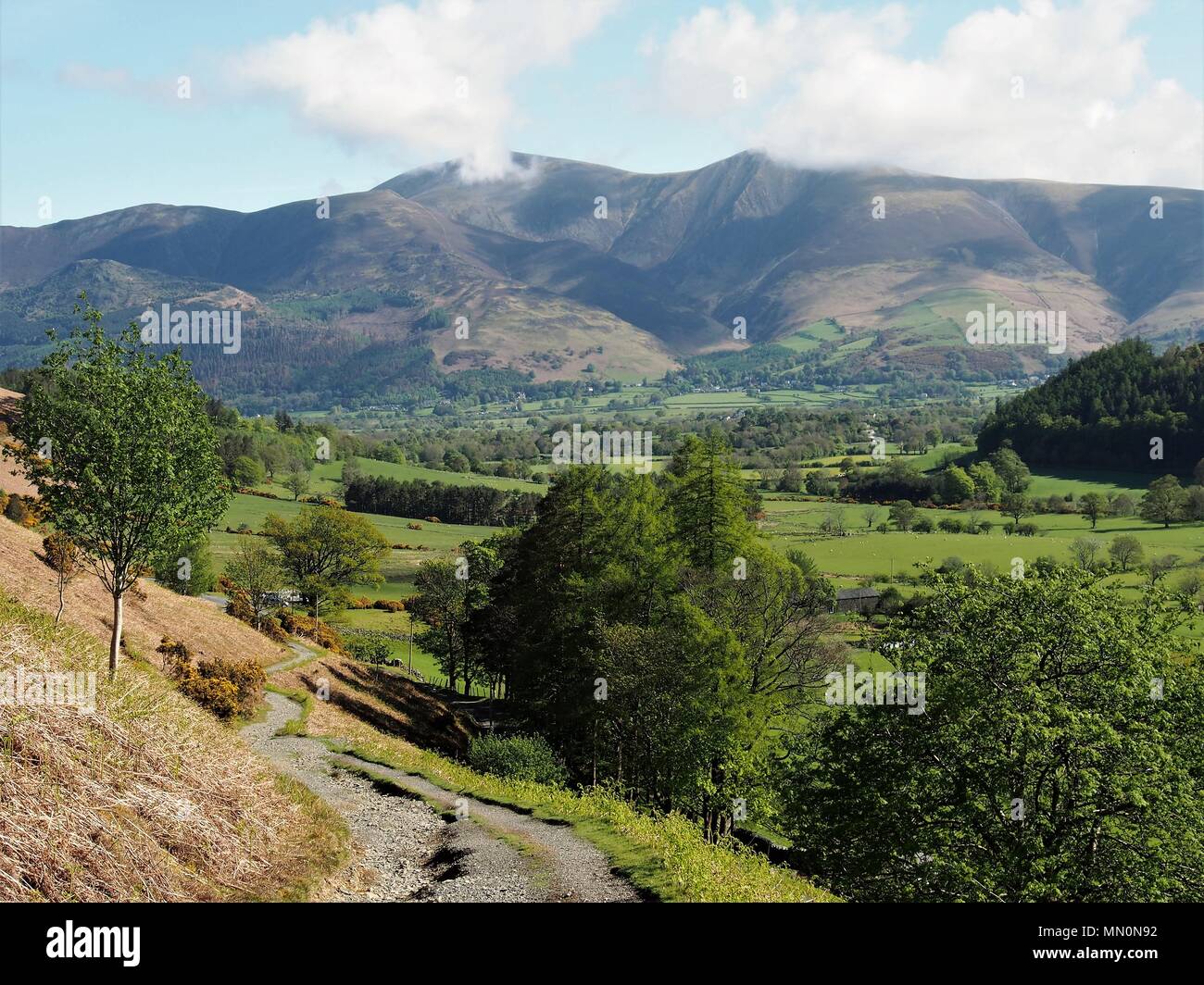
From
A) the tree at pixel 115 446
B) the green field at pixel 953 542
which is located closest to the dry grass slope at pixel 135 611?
the tree at pixel 115 446

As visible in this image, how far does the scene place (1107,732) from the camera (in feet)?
85.2

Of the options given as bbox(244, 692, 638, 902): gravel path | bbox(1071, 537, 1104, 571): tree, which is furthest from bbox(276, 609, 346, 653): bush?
bbox(1071, 537, 1104, 571): tree

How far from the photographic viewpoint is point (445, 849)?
21.6 m

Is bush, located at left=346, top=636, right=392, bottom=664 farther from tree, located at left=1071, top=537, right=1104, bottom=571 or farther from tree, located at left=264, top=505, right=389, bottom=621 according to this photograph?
tree, located at left=1071, top=537, right=1104, bottom=571

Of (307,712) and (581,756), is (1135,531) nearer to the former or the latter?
(581,756)

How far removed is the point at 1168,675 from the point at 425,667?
264 feet

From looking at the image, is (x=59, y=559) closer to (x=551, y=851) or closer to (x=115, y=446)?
(x=115, y=446)

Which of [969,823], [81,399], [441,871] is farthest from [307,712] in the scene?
[969,823]

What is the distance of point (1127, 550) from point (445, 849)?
13554 cm

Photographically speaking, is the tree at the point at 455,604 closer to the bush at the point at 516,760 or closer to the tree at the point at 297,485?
the bush at the point at 516,760

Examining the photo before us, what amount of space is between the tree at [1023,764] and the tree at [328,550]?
76.3m

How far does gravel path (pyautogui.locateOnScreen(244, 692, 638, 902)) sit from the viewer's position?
17875mm

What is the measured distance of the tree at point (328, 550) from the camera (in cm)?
10038

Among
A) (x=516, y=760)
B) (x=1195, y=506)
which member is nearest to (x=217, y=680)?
(x=516, y=760)
